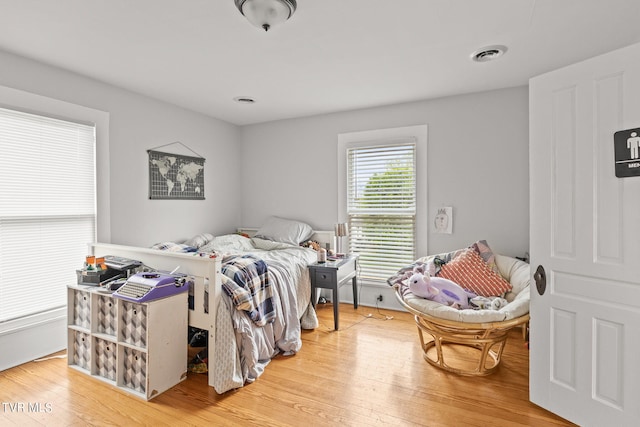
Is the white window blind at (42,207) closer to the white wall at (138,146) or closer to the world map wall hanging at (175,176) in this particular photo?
the white wall at (138,146)

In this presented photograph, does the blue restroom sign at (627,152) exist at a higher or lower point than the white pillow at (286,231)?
higher

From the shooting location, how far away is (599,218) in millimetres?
1697

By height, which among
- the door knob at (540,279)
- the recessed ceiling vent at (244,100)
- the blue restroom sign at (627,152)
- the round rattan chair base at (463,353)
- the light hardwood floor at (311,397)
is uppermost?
the recessed ceiling vent at (244,100)

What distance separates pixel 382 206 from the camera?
156 inches

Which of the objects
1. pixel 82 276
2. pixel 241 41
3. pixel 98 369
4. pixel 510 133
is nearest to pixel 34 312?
pixel 82 276

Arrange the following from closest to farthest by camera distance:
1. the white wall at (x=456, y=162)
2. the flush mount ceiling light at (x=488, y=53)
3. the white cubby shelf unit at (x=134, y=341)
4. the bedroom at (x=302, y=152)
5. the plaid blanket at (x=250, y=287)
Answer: the white cubby shelf unit at (x=134, y=341) → the plaid blanket at (x=250, y=287) → the flush mount ceiling light at (x=488, y=53) → the bedroom at (x=302, y=152) → the white wall at (x=456, y=162)

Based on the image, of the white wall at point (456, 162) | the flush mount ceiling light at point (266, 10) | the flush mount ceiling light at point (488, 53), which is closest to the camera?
the flush mount ceiling light at point (266, 10)

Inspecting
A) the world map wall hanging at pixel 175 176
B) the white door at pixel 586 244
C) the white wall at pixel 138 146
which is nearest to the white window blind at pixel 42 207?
the white wall at pixel 138 146

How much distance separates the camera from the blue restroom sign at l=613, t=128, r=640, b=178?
1560mm

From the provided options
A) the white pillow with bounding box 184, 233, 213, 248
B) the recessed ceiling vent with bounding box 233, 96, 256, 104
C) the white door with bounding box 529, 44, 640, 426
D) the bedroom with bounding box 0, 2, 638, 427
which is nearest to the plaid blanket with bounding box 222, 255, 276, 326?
the white pillow with bounding box 184, 233, 213, 248

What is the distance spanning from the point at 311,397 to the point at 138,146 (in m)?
2.94

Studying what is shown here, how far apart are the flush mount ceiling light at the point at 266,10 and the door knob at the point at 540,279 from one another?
2079 mm

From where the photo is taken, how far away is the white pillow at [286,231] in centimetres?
407

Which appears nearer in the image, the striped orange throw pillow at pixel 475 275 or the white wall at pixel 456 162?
the striped orange throw pillow at pixel 475 275
